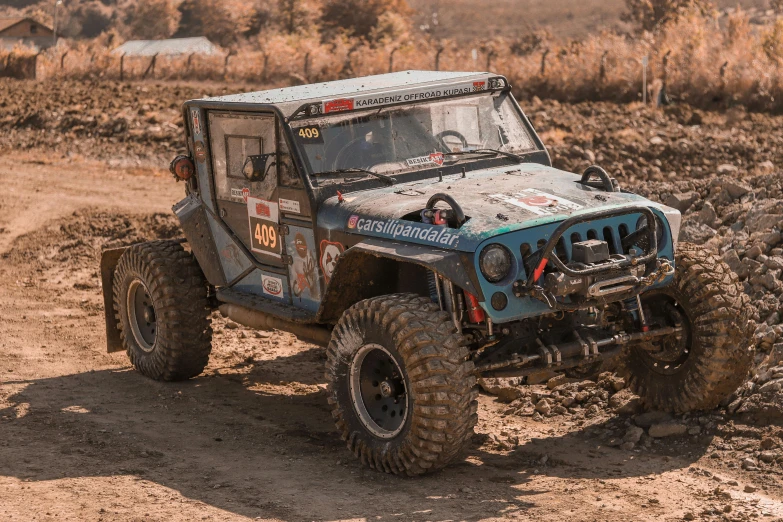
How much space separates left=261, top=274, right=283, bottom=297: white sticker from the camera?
838 centimetres

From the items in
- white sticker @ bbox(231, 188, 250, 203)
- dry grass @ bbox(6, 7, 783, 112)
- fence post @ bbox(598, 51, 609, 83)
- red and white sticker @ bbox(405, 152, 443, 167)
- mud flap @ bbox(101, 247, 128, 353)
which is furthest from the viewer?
fence post @ bbox(598, 51, 609, 83)

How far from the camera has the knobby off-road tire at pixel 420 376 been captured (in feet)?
21.8

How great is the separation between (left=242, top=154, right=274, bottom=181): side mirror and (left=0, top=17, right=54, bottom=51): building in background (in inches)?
1928

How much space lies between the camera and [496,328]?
7.07m

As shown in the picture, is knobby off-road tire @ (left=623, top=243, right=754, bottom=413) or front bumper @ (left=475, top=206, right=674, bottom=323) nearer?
front bumper @ (left=475, top=206, right=674, bottom=323)

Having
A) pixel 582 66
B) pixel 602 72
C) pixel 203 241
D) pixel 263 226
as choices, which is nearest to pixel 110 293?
pixel 203 241

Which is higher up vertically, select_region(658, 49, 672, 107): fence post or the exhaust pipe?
select_region(658, 49, 672, 107): fence post

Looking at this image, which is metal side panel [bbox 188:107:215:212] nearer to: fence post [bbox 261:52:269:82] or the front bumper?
the front bumper

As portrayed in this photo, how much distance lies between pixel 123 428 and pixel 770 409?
4401 mm

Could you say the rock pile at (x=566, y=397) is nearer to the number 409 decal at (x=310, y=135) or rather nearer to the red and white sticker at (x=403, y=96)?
the red and white sticker at (x=403, y=96)

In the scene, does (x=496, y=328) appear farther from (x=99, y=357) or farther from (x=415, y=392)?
(x=99, y=357)

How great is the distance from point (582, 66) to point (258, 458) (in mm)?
17588

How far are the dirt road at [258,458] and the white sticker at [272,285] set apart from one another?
93 cm

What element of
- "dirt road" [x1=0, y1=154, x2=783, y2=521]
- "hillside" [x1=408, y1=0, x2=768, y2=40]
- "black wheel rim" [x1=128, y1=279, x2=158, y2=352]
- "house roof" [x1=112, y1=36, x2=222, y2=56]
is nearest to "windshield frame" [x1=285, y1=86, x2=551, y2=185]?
"dirt road" [x1=0, y1=154, x2=783, y2=521]
